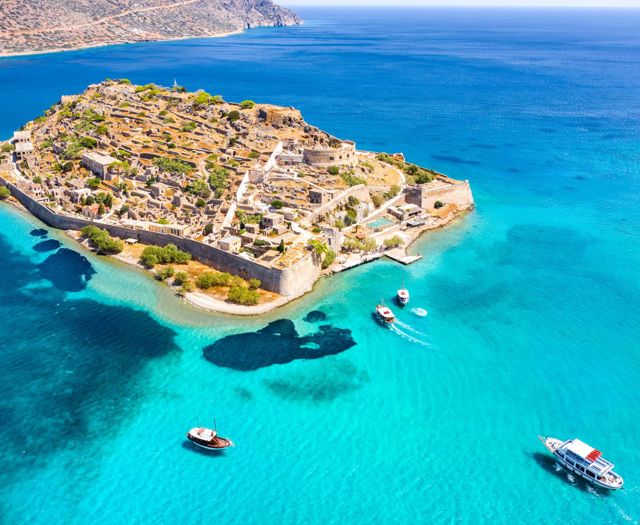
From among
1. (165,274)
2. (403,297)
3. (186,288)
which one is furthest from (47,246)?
(403,297)

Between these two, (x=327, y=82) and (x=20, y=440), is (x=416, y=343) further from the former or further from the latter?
(x=327, y=82)

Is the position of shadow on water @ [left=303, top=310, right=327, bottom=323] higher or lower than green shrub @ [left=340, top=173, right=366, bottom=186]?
lower

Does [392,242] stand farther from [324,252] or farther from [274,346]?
[274,346]

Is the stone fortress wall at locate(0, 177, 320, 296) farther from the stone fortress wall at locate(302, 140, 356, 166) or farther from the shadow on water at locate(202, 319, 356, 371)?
the stone fortress wall at locate(302, 140, 356, 166)

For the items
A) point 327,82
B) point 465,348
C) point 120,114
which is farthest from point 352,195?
point 327,82

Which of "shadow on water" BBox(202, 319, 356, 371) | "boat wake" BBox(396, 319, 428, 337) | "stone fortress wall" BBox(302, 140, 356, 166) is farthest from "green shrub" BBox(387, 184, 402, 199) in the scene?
"shadow on water" BBox(202, 319, 356, 371)

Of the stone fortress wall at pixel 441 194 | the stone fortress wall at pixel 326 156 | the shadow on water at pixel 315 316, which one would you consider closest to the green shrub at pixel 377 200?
the stone fortress wall at pixel 441 194
